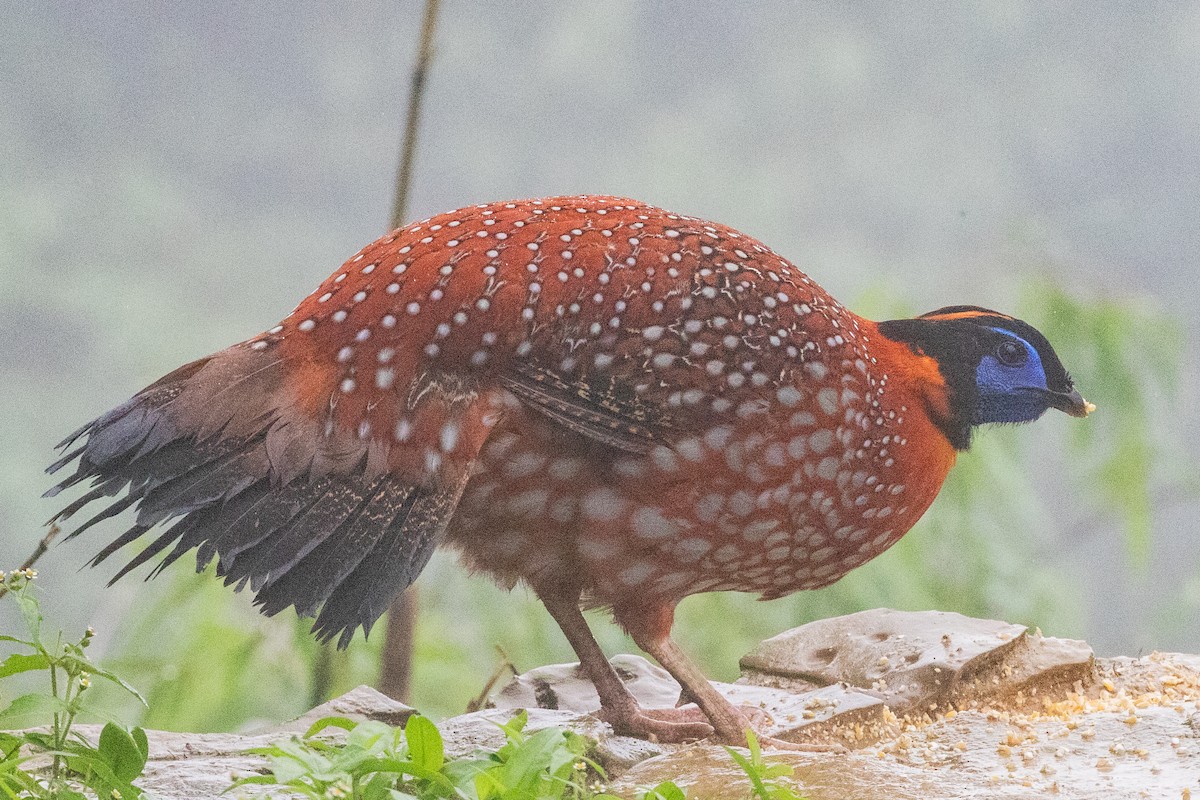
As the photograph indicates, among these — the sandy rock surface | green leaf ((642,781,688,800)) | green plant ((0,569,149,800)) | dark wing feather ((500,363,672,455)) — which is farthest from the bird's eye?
green plant ((0,569,149,800))

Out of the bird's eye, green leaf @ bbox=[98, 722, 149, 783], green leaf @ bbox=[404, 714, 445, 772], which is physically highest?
the bird's eye

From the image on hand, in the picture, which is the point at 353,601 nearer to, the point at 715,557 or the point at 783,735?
the point at 715,557

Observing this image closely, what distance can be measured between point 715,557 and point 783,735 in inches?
14.9

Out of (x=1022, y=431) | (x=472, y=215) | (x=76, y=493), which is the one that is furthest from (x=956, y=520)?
(x=76, y=493)

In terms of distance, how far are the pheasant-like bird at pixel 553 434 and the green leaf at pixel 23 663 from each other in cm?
26

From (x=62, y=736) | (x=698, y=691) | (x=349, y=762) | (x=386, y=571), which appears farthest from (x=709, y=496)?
(x=62, y=736)

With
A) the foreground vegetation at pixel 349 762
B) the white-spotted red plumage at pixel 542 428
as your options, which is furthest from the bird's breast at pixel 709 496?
the foreground vegetation at pixel 349 762

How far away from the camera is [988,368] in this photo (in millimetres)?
1879

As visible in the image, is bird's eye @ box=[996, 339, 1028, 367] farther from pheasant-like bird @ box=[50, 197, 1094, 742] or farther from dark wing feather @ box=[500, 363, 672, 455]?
dark wing feather @ box=[500, 363, 672, 455]

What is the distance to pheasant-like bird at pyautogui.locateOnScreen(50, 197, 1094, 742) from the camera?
4.93 ft

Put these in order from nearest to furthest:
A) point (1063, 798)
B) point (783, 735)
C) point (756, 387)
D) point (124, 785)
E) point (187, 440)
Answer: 1. point (124, 785)
2. point (1063, 798)
3. point (187, 440)
4. point (756, 387)
5. point (783, 735)

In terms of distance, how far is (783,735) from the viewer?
1891 millimetres

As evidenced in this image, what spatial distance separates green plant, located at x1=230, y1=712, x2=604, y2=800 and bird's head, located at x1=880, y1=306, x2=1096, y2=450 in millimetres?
956

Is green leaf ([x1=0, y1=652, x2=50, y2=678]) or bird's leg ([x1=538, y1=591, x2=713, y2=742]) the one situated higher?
bird's leg ([x1=538, y1=591, x2=713, y2=742])
